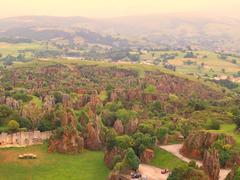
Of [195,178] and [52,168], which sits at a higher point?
[195,178]

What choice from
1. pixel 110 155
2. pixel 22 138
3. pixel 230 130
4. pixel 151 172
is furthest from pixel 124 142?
pixel 230 130

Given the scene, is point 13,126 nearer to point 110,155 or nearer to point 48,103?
point 110,155

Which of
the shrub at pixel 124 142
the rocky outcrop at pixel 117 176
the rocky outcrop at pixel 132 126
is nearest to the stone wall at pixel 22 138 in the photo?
the rocky outcrop at pixel 132 126

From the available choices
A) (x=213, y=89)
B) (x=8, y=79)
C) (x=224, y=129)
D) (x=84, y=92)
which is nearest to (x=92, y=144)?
(x=224, y=129)

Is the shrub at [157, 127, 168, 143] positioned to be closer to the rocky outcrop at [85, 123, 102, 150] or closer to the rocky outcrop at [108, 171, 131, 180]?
the rocky outcrop at [85, 123, 102, 150]

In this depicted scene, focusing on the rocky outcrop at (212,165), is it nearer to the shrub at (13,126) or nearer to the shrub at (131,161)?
the shrub at (131,161)

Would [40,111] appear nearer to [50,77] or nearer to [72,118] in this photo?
[72,118]
